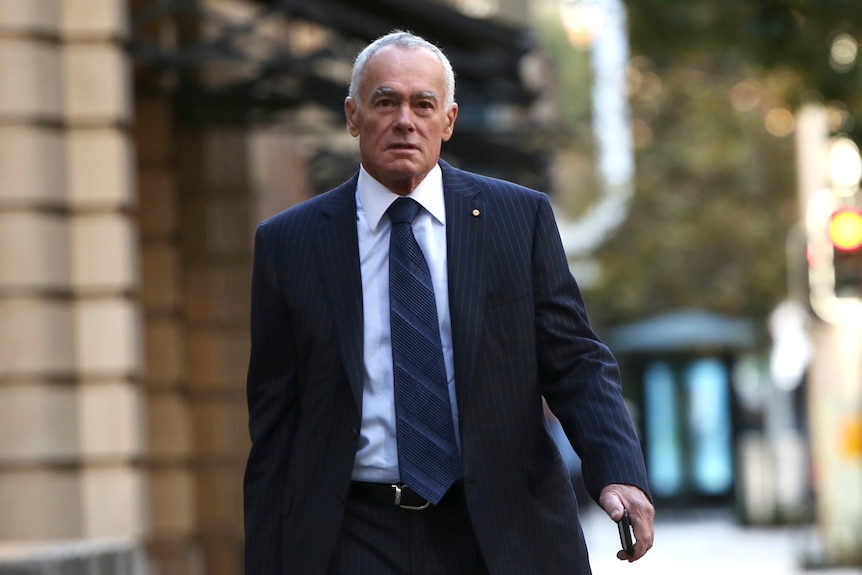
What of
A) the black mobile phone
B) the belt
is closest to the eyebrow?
the belt

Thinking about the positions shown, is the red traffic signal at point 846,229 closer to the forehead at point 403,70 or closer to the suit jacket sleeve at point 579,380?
the suit jacket sleeve at point 579,380

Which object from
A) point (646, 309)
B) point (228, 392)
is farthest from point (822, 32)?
point (646, 309)

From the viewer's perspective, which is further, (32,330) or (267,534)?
(32,330)

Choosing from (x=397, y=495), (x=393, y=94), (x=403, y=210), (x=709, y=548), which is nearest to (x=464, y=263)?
(x=403, y=210)

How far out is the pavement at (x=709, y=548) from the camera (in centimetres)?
2003

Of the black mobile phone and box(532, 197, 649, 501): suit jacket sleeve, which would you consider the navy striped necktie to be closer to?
box(532, 197, 649, 501): suit jacket sleeve

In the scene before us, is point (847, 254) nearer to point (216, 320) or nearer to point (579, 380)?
point (216, 320)

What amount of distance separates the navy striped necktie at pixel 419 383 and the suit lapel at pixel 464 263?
5cm

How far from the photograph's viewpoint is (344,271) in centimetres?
465

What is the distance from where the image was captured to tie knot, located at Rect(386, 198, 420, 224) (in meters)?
4.64

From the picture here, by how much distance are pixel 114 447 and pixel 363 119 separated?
716cm

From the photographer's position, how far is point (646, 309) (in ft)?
164

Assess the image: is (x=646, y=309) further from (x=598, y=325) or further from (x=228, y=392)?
(x=228, y=392)

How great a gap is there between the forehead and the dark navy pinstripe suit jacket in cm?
32
